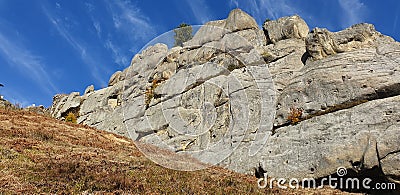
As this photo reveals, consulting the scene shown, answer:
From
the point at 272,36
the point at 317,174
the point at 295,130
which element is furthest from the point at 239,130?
the point at 272,36

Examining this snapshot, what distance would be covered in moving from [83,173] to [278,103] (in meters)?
16.5

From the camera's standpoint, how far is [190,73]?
145 ft

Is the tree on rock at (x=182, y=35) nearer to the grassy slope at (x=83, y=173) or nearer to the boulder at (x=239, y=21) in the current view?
the boulder at (x=239, y=21)

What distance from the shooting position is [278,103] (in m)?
25.7

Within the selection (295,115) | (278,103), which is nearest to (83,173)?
(295,115)

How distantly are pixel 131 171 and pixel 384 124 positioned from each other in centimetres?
1374

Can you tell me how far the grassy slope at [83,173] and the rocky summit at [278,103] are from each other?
283 centimetres

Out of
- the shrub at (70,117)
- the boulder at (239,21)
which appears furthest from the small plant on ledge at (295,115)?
the shrub at (70,117)

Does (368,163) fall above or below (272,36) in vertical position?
below

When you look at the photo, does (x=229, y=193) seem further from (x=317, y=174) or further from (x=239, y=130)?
(x=239, y=130)

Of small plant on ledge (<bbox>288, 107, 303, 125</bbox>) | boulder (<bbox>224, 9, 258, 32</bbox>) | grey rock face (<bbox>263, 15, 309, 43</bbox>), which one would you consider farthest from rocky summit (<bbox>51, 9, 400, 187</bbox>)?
boulder (<bbox>224, 9, 258, 32</bbox>)

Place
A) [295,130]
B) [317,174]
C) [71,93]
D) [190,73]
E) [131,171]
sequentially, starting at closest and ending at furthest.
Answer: [131,171] → [317,174] → [295,130] → [190,73] → [71,93]

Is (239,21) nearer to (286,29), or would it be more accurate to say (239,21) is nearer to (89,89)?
(286,29)

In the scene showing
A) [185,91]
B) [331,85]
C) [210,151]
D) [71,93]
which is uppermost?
[71,93]
